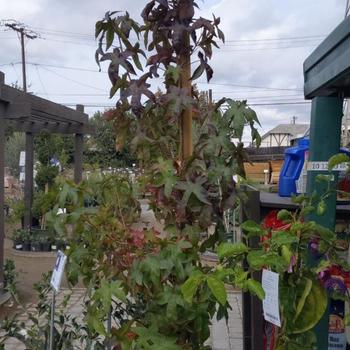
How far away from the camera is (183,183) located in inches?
85.5

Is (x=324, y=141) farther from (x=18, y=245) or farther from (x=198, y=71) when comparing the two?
(x=18, y=245)

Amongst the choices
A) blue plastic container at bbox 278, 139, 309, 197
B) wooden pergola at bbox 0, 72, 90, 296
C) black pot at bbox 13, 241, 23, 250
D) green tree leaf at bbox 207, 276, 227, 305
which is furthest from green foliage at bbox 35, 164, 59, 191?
green tree leaf at bbox 207, 276, 227, 305

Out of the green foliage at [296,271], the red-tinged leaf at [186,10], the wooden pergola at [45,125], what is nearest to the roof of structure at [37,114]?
the wooden pergola at [45,125]

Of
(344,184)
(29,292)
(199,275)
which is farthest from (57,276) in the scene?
(29,292)

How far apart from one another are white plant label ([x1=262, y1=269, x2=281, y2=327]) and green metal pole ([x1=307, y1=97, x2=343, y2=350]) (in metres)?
0.66

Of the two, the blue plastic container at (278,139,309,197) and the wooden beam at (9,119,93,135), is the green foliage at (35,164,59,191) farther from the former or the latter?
the blue plastic container at (278,139,309,197)

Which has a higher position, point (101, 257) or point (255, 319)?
point (101, 257)

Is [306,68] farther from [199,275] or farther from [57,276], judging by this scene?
[57,276]

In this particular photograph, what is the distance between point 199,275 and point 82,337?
171 cm

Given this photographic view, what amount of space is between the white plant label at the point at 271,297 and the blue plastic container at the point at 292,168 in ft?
4.74

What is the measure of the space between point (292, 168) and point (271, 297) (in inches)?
62.1

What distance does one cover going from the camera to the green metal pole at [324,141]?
2.38 metres

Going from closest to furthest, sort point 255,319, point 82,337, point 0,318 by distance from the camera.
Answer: point 255,319 → point 82,337 → point 0,318

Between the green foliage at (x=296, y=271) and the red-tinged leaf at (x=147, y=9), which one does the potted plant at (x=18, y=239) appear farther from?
the green foliage at (x=296, y=271)
